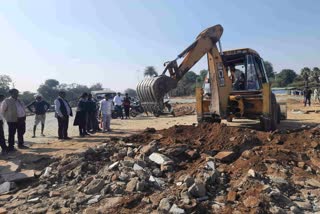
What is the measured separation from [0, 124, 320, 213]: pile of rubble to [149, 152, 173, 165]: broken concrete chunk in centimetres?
2

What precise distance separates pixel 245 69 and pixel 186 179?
615cm

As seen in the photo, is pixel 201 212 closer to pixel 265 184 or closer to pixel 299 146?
pixel 265 184

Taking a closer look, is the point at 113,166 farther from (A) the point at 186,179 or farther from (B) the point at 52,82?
(B) the point at 52,82

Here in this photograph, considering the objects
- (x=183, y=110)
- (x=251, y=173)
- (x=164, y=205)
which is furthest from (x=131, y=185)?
(x=183, y=110)

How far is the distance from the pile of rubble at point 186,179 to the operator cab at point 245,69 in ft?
10.4

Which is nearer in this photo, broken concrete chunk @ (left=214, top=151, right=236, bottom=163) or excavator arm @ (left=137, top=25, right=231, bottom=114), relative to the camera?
broken concrete chunk @ (left=214, top=151, right=236, bottom=163)

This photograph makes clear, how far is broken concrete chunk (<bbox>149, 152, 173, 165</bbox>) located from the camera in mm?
5766

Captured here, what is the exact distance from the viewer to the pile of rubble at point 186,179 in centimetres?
443

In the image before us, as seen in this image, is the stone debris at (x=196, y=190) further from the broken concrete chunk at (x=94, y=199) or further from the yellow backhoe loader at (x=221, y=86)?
the yellow backhoe loader at (x=221, y=86)

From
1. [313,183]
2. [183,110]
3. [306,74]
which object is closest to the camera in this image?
[313,183]

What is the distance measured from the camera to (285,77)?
6994cm

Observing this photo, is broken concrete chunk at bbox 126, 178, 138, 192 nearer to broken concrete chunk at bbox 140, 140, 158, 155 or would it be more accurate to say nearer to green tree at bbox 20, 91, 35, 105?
broken concrete chunk at bbox 140, 140, 158, 155

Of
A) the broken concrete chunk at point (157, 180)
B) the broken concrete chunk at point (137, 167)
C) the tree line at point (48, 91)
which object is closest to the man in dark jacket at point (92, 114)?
the broken concrete chunk at point (137, 167)

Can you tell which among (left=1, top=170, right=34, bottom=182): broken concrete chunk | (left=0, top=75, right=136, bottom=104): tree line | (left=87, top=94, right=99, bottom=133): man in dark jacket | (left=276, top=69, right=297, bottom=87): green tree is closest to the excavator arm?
(left=87, top=94, right=99, bottom=133): man in dark jacket
